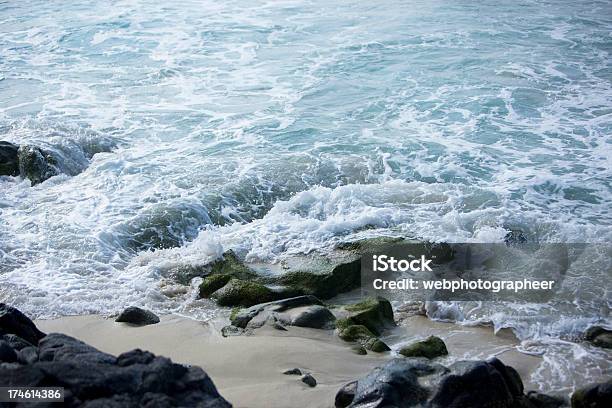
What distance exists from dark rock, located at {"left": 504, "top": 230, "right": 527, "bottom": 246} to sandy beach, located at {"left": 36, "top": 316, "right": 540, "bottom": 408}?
1.88 meters

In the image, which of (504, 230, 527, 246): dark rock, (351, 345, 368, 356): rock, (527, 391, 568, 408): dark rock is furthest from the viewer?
(504, 230, 527, 246): dark rock

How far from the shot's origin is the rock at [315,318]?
6.95 metres

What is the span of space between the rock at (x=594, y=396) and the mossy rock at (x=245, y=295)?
132 inches

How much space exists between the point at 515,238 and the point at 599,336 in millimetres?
2272

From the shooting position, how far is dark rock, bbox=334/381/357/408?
17.1ft

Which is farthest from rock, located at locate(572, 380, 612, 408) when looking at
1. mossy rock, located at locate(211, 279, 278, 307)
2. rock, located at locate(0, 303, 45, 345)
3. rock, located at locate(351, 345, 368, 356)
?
rock, located at locate(0, 303, 45, 345)

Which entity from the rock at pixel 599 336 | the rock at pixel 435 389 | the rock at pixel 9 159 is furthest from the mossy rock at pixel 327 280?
the rock at pixel 9 159

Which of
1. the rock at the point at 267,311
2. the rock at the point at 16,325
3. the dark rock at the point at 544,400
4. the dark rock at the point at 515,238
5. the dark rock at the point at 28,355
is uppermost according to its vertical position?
the dark rock at the point at 28,355

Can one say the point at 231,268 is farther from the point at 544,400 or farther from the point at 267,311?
the point at 544,400

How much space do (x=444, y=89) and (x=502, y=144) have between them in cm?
296

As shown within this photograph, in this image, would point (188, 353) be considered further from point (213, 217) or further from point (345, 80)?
point (345, 80)

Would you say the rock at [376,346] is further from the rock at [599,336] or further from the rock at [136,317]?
the rock at [136,317]

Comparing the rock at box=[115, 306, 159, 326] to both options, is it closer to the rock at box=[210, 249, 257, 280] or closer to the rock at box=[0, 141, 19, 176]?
the rock at box=[210, 249, 257, 280]

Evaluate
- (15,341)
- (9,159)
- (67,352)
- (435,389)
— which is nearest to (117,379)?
(67,352)
